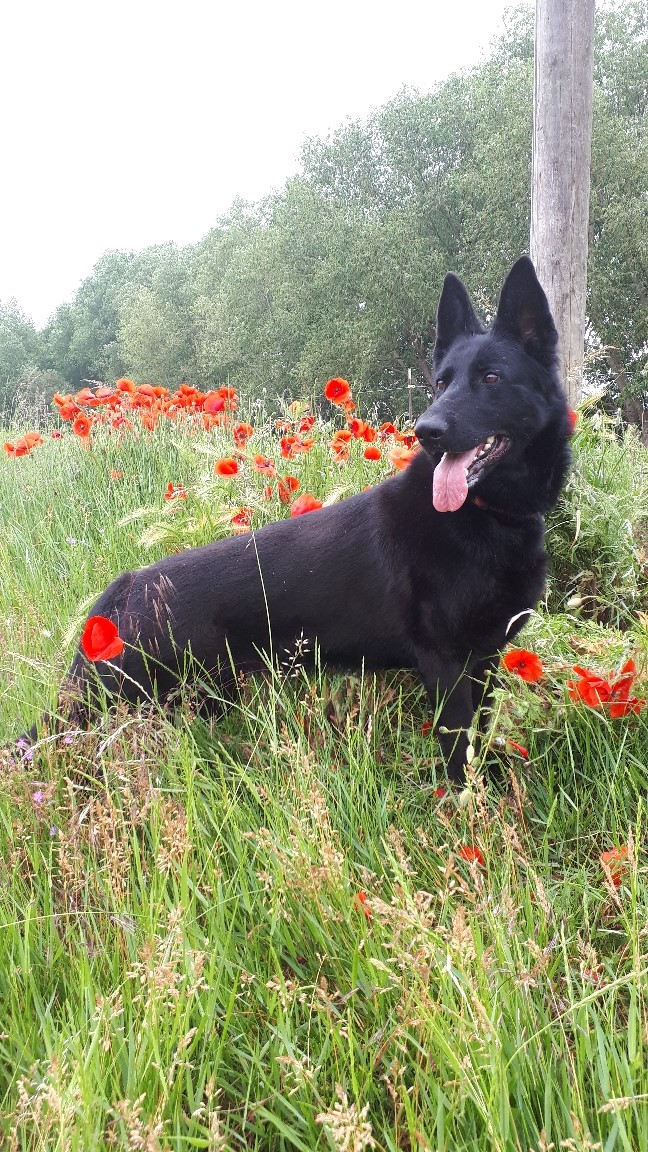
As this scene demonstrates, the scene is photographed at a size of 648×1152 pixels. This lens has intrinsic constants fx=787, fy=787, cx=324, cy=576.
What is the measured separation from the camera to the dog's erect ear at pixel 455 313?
2895 millimetres

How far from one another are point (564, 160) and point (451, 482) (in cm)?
250

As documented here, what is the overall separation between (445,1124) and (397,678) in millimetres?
1799

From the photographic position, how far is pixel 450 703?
99.7 inches

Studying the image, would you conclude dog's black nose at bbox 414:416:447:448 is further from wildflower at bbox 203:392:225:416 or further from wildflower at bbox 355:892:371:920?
wildflower at bbox 203:392:225:416

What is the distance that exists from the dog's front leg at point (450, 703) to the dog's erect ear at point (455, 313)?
4.02 ft

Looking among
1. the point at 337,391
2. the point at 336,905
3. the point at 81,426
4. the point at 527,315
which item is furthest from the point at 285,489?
the point at 336,905

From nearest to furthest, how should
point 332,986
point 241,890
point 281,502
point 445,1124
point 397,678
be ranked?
point 445,1124
point 332,986
point 241,890
point 397,678
point 281,502

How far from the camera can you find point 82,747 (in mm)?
2180

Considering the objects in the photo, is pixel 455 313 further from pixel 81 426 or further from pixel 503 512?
pixel 81 426

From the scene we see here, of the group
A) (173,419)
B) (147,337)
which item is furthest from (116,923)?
(147,337)

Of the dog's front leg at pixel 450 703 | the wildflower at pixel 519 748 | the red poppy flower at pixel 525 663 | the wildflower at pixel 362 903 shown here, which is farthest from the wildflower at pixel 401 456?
the wildflower at pixel 362 903

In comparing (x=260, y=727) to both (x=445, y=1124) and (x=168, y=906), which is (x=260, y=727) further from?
(x=445, y=1124)

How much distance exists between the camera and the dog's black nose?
2.43 metres

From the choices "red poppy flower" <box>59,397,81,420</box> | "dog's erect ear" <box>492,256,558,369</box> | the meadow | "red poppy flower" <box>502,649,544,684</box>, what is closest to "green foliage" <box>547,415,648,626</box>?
the meadow
